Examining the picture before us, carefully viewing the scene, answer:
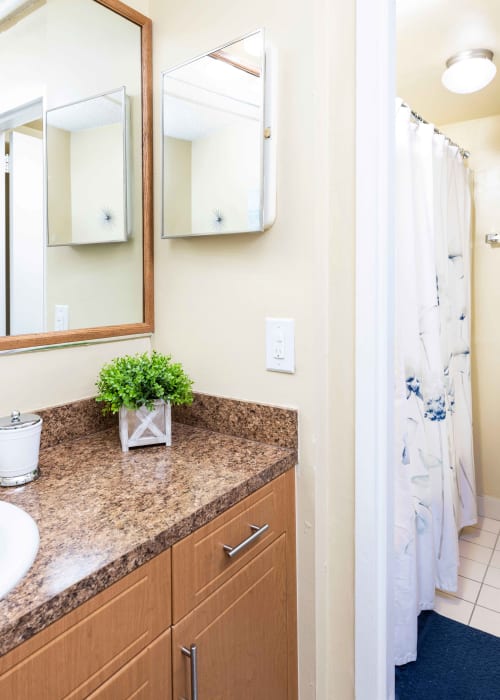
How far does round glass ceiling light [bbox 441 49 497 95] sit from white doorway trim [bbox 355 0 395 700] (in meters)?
0.94

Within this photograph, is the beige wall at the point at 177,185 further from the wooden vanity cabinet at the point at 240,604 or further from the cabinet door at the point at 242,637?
the cabinet door at the point at 242,637

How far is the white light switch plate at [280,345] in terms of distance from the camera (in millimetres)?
1091

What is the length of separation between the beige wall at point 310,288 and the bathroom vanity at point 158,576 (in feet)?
0.22

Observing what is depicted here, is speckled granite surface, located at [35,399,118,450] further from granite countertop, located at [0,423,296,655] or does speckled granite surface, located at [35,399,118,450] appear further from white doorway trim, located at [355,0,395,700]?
white doorway trim, located at [355,0,395,700]

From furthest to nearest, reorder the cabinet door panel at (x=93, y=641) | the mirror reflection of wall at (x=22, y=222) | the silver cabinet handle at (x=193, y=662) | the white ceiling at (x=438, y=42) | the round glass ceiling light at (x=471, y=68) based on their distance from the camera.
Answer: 1. the round glass ceiling light at (x=471, y=68)
2. the white ceiling at (x=438, y=42)
3. the mirror reflection of wall at (x=22, y=222)
4. the silver cabinet handle at (x=193, y=662)
5. the cabinet door panel at (x=93, y=641)

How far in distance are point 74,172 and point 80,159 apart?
4cm

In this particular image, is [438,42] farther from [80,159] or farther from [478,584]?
[478,584]

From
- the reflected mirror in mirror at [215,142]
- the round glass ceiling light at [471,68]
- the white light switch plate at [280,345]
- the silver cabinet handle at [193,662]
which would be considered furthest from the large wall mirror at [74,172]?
the round glass ceiling light at [471,68]

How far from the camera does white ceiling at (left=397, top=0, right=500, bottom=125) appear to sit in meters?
1.48

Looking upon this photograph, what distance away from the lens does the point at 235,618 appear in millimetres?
913

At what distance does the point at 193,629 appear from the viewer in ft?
2.66

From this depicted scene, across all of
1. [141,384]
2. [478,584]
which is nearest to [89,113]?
[141,384]

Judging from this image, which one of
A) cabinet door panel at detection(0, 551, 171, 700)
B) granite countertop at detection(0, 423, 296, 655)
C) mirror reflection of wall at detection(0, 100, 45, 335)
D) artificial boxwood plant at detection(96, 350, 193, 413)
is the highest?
mirror reflection of wall at detection(0, 100, 45, 335)

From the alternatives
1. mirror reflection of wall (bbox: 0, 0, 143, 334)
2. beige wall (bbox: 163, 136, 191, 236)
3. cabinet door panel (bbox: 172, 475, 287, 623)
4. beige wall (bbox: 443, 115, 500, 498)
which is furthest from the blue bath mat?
beige wall (bbox: 163, 136, 191, 236)
